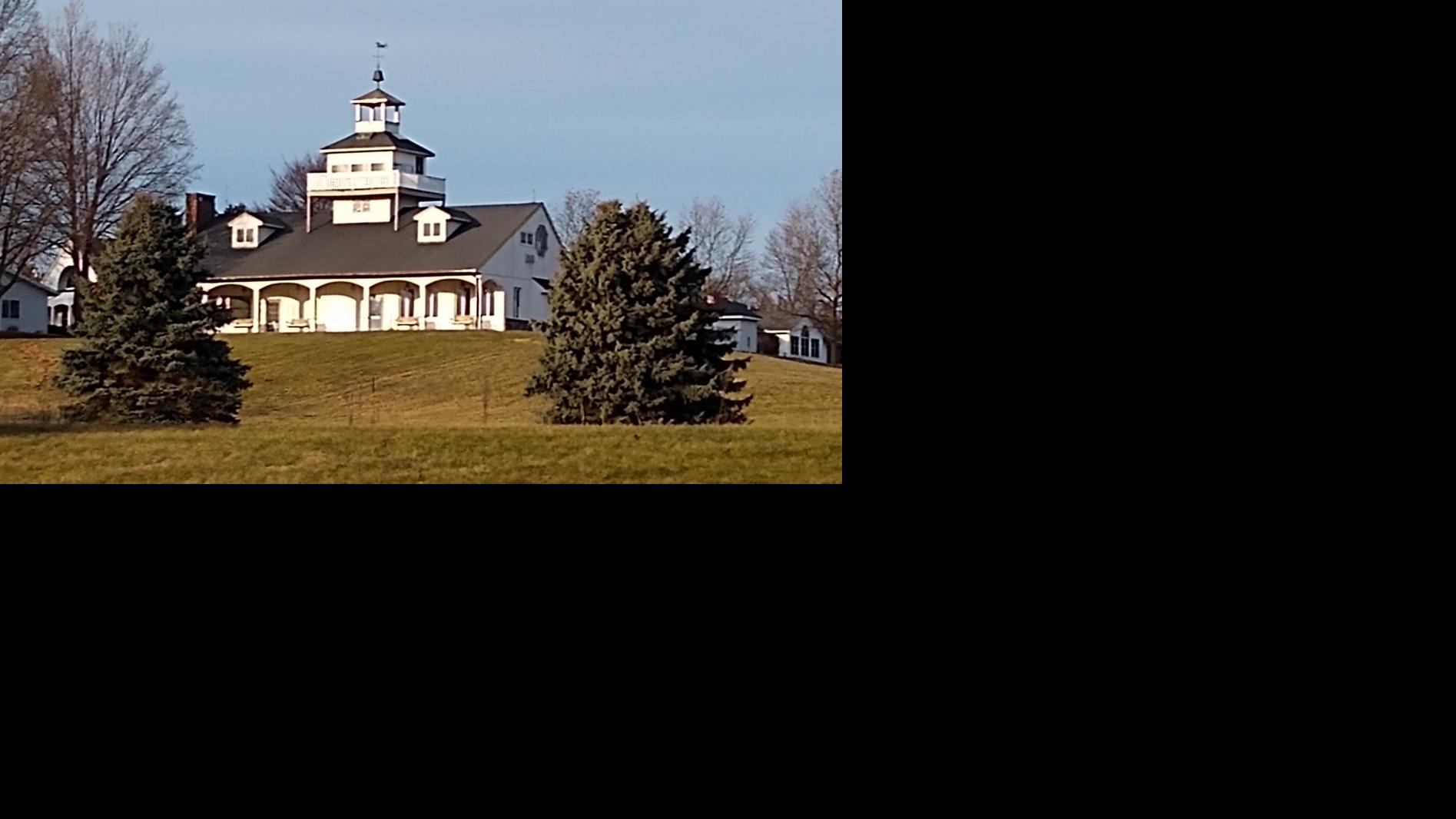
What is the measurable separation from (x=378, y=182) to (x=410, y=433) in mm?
1288

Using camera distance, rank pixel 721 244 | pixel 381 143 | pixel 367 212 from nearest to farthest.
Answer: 1. pixel 381 143
2. pixel 367 212
3. pixel 721 244

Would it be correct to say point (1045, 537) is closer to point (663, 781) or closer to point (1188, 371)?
point (1188, 371)

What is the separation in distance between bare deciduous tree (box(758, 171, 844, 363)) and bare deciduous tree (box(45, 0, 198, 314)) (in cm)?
261

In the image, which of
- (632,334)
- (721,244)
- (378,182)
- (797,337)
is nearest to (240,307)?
(378,182)

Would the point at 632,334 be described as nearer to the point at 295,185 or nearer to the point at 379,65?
the point at 295,185

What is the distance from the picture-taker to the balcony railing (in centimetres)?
643

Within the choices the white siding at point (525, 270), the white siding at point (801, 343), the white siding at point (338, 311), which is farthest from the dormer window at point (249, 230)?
the white siding at point (801, 343)

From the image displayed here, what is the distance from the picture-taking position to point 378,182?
6461 millimetres

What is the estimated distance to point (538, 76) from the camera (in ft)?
19.4

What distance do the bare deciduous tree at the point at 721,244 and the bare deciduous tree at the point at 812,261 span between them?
16cm

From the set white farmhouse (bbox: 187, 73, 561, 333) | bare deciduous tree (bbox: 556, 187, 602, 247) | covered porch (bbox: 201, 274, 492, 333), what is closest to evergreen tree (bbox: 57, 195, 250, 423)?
covered porch (bbox: 201, 274, 492, 333)

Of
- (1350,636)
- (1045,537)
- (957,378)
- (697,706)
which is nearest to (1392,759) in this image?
(1350,636)

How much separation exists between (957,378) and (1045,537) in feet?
1.77

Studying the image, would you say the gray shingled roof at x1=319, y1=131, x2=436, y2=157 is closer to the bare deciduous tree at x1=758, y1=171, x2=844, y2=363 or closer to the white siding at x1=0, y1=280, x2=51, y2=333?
the bare deciduous tree at x1=758, y1=171, x2=844, y2=363
